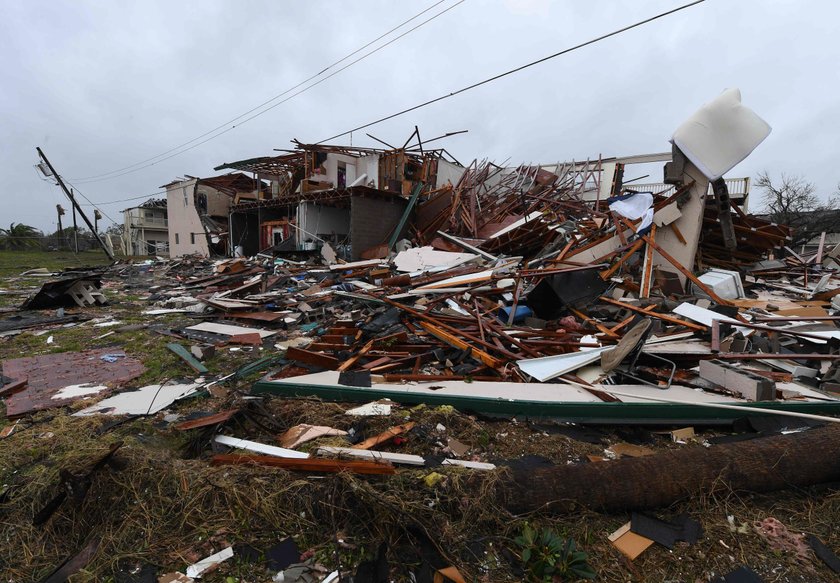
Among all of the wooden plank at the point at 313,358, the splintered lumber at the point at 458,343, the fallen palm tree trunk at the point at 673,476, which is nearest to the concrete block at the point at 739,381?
the fallen palm tree trunk at the point at 673,476

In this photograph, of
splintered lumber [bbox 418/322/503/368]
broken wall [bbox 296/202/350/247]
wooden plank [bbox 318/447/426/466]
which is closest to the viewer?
wooden plank [bbox 318/447/426/466]

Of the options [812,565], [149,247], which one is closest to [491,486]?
[812,565]

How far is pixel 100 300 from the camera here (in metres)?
9.34

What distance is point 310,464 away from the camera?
2428 mm

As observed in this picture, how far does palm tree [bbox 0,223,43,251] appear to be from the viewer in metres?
28.3

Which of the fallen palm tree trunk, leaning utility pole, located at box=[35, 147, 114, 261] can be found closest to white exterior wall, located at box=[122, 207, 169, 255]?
leaning utility pole, located at box=[35, 147, 114, 261]

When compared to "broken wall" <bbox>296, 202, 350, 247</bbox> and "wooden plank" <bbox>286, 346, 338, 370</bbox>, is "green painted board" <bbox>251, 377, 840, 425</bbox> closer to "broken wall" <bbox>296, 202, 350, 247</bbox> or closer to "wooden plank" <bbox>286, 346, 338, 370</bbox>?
"wooden plank" <bbox>286, 346, 338, 370</bbox>

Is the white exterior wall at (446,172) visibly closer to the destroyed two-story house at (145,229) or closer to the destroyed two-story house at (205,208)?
the destroyed two-story house at (205,208)

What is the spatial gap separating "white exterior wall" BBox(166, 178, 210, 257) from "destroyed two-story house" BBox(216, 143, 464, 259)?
22.2 ft

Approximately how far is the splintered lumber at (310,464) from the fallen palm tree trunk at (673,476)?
760mm

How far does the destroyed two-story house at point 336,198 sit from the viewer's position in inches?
559

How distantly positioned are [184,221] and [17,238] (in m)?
13.8

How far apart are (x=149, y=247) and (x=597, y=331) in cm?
4516

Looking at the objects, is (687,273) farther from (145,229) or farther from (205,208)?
(145,229)
